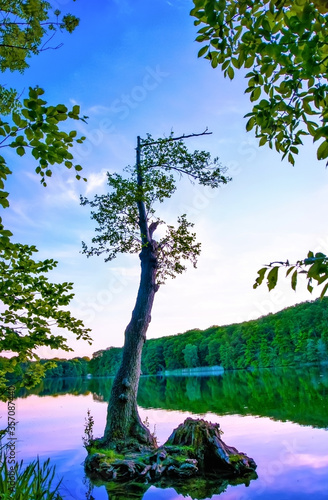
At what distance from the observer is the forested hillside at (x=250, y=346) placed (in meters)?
82.0

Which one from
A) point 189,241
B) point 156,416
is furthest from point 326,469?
point 156,416

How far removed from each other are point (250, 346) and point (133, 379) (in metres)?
96.1

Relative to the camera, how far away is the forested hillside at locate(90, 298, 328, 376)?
8200 cm

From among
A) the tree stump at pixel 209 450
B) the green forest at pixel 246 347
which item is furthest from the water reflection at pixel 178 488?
the green forest at pixel 246 347

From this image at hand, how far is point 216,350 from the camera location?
400ft

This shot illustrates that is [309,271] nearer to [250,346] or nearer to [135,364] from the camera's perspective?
[135,364]

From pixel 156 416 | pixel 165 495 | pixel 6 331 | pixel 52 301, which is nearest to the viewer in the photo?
pixel 6 331

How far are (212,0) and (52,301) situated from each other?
346cm

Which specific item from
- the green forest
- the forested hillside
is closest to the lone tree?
the green forest

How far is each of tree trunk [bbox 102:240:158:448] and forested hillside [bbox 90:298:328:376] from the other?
70.6 meters

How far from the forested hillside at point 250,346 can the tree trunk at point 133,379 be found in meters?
70.6

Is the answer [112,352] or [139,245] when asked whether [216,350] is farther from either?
[139,245]

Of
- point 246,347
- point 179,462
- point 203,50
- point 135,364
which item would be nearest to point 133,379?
point 135,364

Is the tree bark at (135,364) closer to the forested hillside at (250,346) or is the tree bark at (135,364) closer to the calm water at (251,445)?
the calm water at (251,445)
